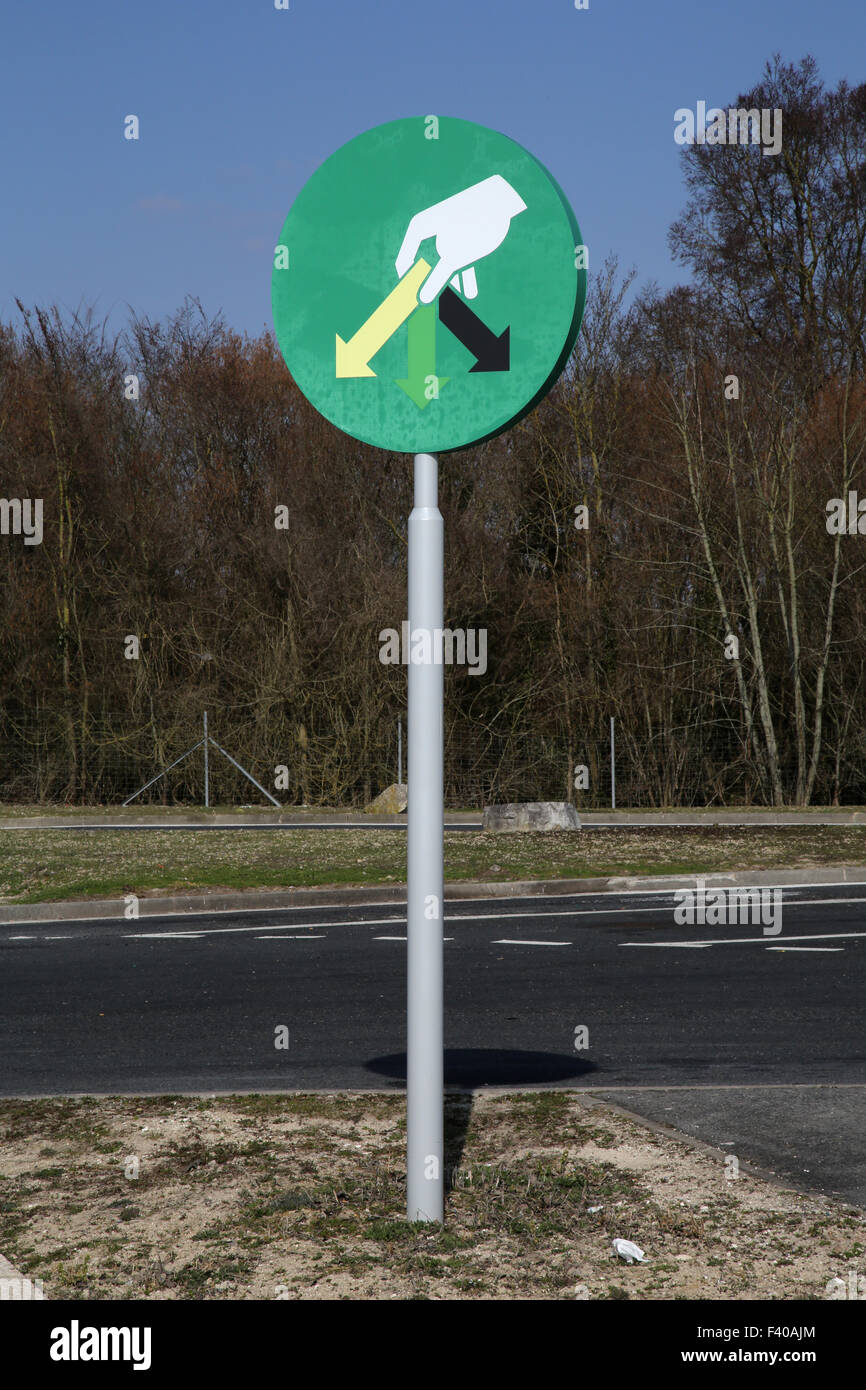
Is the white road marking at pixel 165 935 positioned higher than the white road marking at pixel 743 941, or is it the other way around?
the white road marking at pixel 743 941

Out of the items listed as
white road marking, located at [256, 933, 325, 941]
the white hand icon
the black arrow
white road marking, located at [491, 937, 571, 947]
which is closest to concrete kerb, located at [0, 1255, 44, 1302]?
the black arrow

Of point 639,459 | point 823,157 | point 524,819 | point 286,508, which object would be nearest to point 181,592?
point 286,508

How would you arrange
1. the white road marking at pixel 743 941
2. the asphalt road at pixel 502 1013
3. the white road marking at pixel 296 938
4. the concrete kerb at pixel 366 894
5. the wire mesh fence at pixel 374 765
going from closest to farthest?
the asphalt road at pixel 502 1013 → the white road marking at pixel 743 941 → the white road marking at pixel 296 938 → the concrete kerb at pixel 366 894 → the wire mesh fence at pixel 374 765

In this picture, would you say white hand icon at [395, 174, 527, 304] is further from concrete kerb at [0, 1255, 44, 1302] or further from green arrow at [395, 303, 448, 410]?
concrete kerb at [0, 1255, 44, 1302]

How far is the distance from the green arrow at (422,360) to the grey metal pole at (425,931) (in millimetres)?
310

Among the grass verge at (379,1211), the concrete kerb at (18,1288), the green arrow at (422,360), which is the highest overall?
the green arrow at (422,360)

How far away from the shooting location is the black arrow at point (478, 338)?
4.16 metres

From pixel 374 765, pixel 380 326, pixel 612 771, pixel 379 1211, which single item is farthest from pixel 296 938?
pixel 612 771

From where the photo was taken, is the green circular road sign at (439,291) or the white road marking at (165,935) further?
the white road marking at (165,935)

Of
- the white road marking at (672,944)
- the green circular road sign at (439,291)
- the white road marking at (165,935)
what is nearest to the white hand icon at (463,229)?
the green circular road sign at (439,291)

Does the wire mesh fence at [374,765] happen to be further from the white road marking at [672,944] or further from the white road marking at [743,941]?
the white road marking at [672,944]

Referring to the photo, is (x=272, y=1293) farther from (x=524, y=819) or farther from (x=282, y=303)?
(x=524, y=819)

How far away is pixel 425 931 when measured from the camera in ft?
13.3

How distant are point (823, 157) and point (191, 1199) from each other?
30086mm
